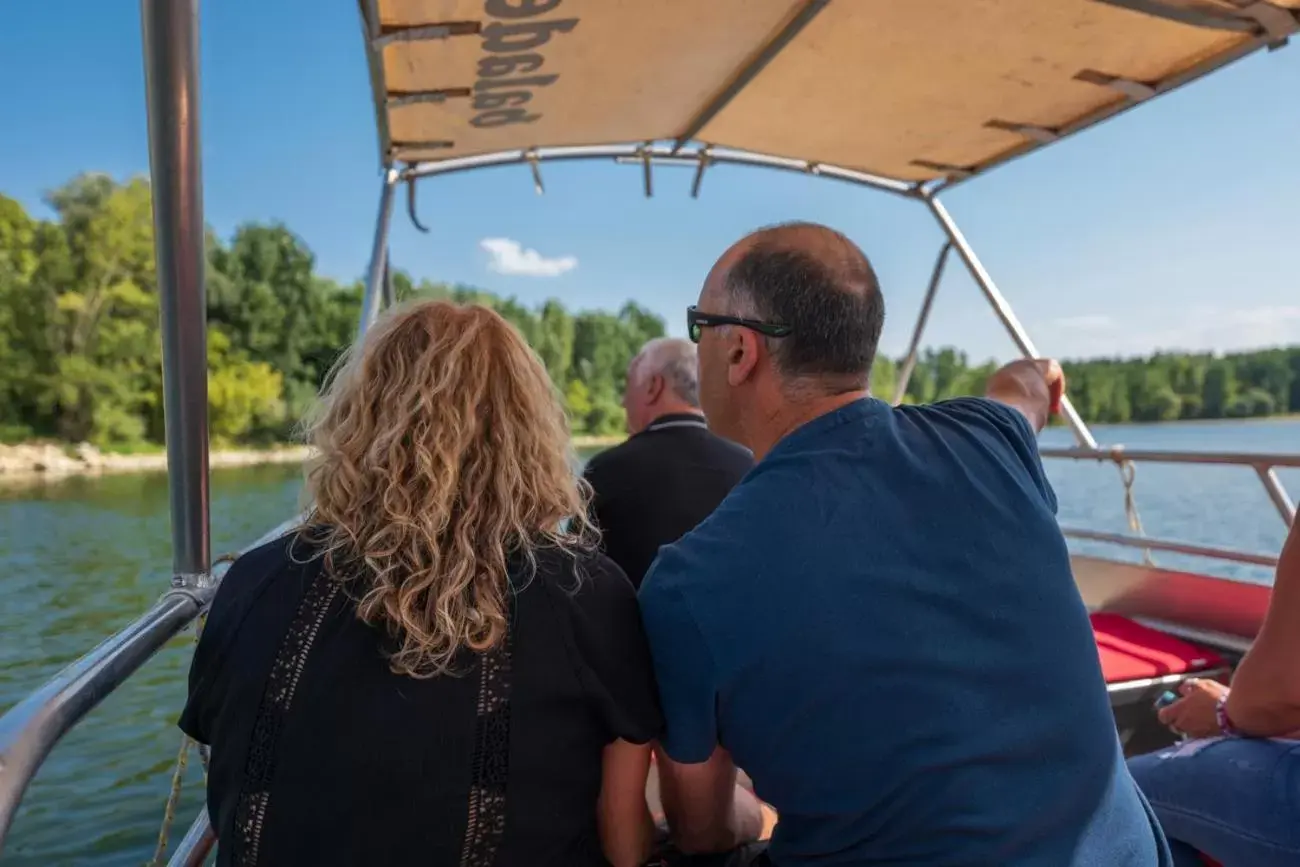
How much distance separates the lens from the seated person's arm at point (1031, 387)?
171cm

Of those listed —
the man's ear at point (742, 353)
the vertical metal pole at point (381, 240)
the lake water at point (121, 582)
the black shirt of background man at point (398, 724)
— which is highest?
the vertical metal pole at point (381, 240)

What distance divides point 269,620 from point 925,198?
3.55 metres

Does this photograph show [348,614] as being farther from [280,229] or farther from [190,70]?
[280,229]

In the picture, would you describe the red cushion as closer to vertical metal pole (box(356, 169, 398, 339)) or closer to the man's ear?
the man's ear

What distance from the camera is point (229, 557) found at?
1702 millimetres

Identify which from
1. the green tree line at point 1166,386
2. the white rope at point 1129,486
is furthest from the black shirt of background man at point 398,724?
the green tree line at point 1166,386

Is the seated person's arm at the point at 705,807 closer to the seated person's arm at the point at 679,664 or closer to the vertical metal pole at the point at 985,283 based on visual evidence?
the seated person's arm at the point at 679,664

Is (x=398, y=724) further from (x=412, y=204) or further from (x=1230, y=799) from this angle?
(x=412, y=204)

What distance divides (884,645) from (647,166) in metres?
3.03

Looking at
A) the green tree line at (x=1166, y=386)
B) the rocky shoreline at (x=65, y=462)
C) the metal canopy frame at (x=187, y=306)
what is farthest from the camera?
the rocky shoreline at (x=65, y=462)

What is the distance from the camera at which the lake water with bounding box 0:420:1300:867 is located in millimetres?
4992

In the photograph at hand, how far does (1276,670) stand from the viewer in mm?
1277

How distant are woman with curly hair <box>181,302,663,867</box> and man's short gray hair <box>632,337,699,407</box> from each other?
1.47m

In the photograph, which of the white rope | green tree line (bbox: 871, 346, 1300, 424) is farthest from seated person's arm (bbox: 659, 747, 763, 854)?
green tree line (bbox: 871, 346, 1300, 424)
